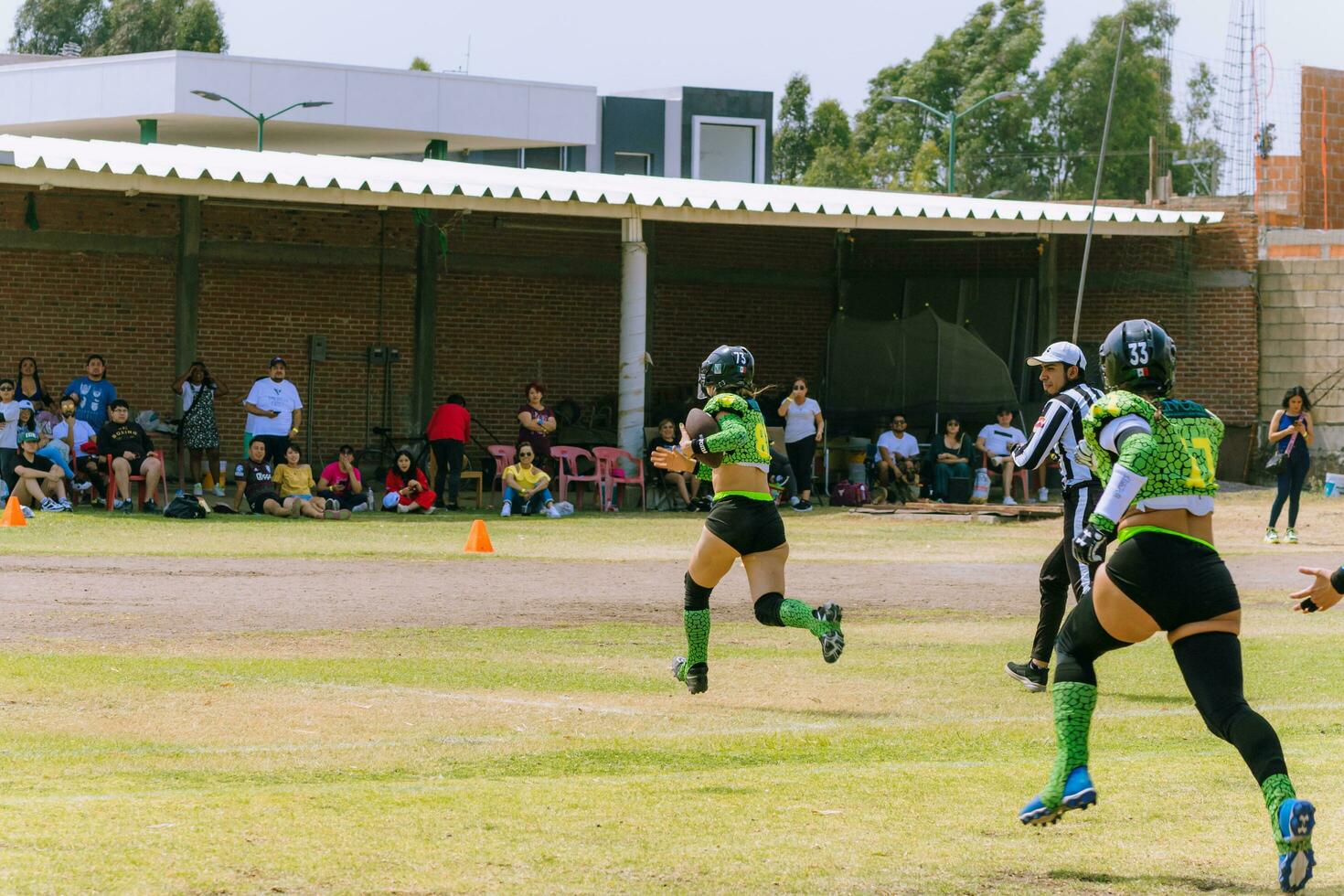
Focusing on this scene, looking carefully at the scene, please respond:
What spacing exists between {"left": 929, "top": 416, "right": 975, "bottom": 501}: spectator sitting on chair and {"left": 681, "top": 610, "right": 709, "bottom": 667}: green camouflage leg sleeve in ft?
52.7

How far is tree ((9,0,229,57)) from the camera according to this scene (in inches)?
3378

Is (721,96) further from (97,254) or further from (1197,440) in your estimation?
(1197,440)

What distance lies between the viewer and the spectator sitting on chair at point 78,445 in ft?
67.3

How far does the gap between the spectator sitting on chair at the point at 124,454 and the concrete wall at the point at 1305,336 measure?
56.1ft

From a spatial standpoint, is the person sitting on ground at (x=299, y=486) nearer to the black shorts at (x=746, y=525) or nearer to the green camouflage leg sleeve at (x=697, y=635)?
the green camouflage leg sleeve at (x=697, y=635)

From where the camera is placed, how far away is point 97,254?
25.5m

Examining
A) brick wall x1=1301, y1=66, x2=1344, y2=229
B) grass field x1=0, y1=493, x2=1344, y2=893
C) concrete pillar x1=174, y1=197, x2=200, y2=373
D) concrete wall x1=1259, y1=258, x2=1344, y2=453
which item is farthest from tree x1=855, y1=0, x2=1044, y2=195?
grass field x1=0, y1=493, x2=1344, y2=893

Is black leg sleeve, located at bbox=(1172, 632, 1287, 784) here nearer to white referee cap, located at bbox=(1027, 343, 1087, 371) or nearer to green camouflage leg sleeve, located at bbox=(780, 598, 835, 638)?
green camouflage leg sleeve, located at bbox=(780, 598, 835, 638)

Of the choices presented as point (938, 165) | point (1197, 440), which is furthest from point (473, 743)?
point (938, 165)

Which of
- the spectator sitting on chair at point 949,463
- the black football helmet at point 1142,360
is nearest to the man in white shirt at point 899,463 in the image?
the spectator sitting on chair at point 949,463

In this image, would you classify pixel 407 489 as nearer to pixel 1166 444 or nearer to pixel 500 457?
pixel 500 457

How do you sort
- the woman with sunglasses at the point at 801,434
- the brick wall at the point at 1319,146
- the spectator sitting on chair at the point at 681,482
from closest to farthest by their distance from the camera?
the spectator sitting on chair at the point at 681,482 → the woman with sunglasses at the point at 801,434 → the brick wall at the point at 1319,146

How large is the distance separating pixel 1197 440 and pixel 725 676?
15.1ft

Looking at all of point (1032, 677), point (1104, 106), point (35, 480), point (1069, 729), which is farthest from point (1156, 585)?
point (1104, 106)
